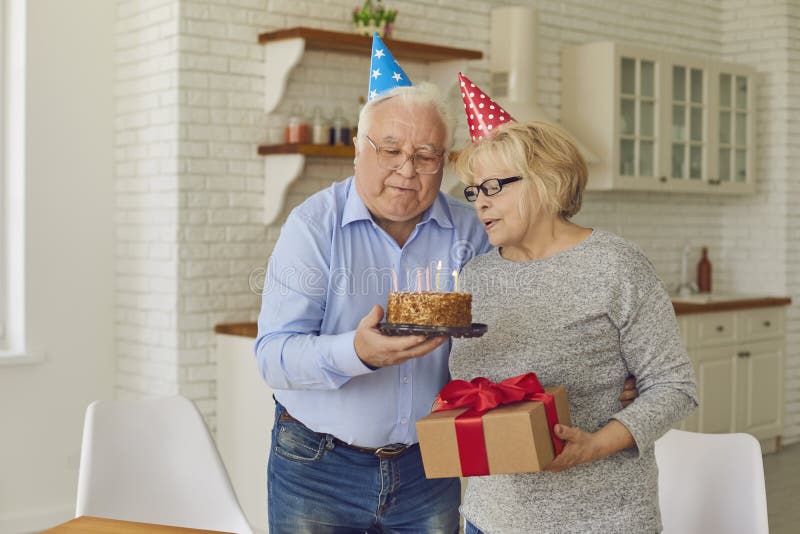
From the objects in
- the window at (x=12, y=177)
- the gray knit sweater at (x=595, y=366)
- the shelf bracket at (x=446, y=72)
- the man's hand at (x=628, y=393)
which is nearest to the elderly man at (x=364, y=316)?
the gray knit sweater at (x=595, y=366)

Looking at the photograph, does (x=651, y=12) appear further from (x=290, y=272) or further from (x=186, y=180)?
(x=290, y=272)

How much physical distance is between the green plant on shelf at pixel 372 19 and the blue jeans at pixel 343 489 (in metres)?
2.74

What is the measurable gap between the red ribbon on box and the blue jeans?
0.42m

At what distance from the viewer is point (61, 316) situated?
4.36 m

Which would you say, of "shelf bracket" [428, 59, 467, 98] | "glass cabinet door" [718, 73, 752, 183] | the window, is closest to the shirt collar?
the window

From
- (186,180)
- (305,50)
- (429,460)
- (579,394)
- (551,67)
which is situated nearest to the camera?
(429,460)

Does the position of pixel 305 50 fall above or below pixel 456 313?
above

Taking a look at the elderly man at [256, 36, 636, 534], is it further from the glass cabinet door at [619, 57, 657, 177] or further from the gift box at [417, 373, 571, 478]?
the glass cabinet door at [619, 57, 657, 177]

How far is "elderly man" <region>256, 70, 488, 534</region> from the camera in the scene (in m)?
1.97

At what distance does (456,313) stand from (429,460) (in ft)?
0.83

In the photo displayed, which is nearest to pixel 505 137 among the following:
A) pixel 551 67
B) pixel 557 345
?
pixel 557 345

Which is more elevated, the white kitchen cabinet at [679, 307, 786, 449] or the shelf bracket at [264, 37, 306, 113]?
the shelf bracket at [264, 37, 306, 113]

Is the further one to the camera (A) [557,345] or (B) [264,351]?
(B) [264,351]

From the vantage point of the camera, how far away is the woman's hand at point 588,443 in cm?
163
